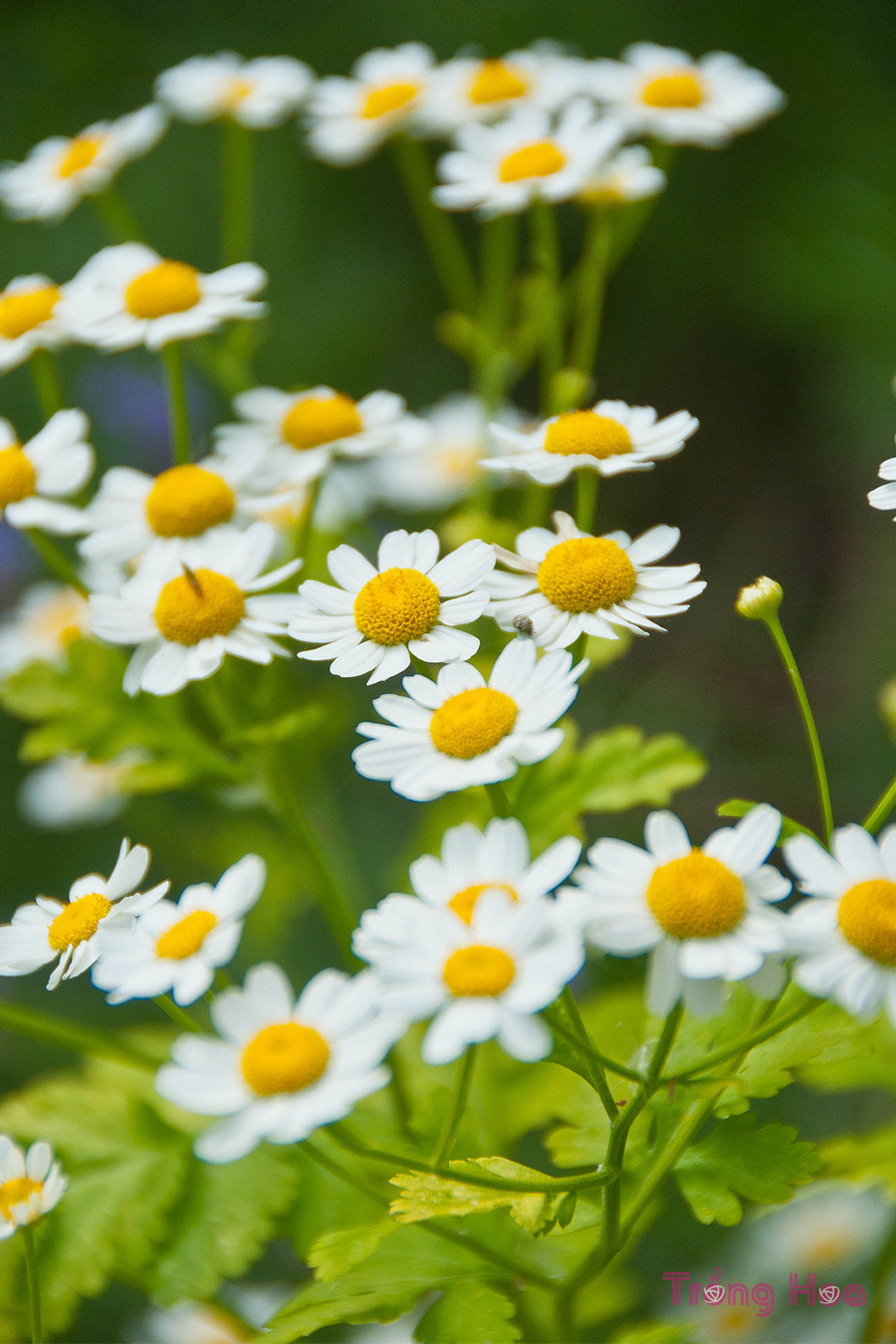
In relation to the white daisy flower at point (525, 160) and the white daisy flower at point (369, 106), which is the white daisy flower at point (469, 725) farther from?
the white daisy flower at point (369, 106)

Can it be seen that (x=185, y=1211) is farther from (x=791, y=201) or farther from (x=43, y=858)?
(x=791, y=201)

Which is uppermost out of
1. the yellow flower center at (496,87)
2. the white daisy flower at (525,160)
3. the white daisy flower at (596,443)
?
the yellow flower center at (496,87)

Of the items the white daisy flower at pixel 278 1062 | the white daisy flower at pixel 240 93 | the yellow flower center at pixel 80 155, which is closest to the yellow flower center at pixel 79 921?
the white daisy flower at pixel 278 1062

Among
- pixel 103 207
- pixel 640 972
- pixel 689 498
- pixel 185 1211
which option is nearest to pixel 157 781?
pixel 185 1211

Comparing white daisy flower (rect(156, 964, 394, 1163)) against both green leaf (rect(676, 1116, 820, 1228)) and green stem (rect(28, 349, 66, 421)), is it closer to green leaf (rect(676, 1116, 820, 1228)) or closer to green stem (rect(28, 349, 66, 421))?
green leaf (rect(676, 1116, 820, 1228))

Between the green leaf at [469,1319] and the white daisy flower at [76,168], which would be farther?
the white daisy flower at [76,168]

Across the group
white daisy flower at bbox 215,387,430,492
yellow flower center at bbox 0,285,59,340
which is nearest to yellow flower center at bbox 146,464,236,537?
white daisy flower at bbox 215,387,430,492
